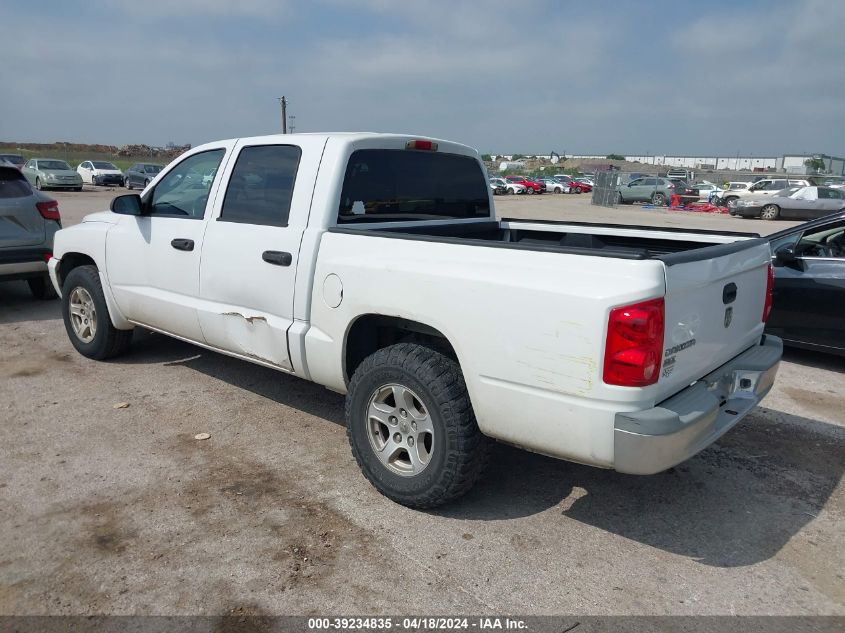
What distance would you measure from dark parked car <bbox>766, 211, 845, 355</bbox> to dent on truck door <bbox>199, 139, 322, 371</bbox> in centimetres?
443

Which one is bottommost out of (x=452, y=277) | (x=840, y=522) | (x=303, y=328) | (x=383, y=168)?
(x=840, y=522)

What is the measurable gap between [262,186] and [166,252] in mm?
1040

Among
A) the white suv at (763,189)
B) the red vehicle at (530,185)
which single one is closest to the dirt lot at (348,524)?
the white suv at (763,189)

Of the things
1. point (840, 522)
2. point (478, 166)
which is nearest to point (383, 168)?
point (478, 166)

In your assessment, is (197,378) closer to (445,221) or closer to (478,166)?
(445,221)

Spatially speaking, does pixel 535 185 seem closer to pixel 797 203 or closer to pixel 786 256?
pixel 797 203

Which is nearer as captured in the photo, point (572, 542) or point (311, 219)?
point (572, 542)

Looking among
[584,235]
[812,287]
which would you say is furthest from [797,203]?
[584,235]

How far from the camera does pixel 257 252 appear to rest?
4098 mm

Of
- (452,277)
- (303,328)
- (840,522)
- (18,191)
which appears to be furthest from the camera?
(18,191)

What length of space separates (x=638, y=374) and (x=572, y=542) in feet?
3.39

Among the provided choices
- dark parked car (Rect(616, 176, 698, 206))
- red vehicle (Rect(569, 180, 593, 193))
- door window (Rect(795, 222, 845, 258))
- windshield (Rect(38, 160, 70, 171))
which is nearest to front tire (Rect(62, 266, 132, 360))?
door window (Rect(795, 222, 845, 258))

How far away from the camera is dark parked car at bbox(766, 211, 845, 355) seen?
19.3 ft

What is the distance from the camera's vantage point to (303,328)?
3846mm
